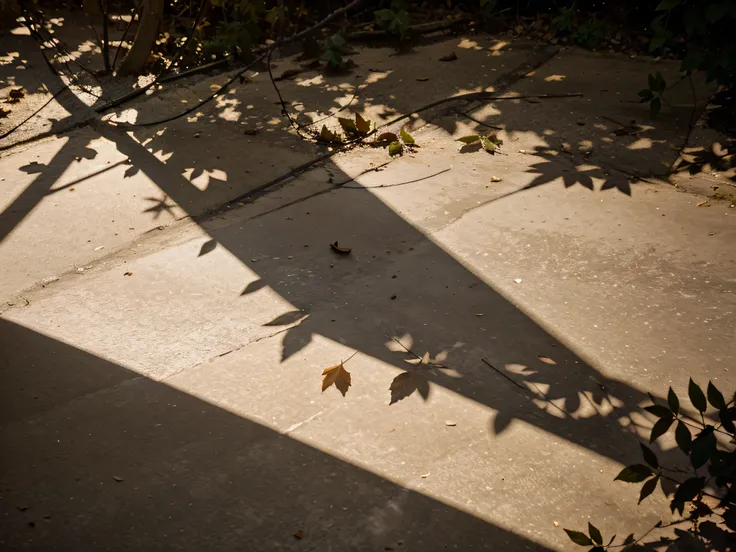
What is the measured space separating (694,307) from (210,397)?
5.90 feet

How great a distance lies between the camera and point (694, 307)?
2.71 meters

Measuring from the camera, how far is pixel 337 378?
2.39 m

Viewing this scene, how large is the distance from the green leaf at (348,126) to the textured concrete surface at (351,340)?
31 cm

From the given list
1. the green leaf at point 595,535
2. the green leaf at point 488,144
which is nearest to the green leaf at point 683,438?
the green leaf at point 595,535

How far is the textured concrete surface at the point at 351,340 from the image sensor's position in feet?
6.39

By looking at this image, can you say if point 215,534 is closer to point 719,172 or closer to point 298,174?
point 298,174

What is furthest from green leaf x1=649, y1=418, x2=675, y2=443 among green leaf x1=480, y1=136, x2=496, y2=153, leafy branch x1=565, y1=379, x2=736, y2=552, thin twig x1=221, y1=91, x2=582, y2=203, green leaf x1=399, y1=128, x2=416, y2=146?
green leaf x1=399, y1=128, x2=416, y2=146

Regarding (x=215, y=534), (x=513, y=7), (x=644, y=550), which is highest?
(x=513, y=7)

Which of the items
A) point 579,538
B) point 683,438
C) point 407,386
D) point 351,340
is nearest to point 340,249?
point 351,340

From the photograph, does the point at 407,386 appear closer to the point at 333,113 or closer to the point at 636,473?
the point at 636,473

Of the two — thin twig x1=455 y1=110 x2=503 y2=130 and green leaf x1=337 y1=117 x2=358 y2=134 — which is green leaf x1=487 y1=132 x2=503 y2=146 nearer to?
thin twig x1=455 y1=110 x2=503 y2=130

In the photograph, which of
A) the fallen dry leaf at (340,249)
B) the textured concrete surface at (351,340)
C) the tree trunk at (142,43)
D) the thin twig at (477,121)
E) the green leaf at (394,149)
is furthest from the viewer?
the tree trunk at (142,43)

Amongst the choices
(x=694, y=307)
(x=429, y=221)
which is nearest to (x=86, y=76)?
(x=429, y=221)

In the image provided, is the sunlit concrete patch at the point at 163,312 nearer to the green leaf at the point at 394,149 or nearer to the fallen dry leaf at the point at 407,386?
the fallen dry leaf at the point at 407,386
